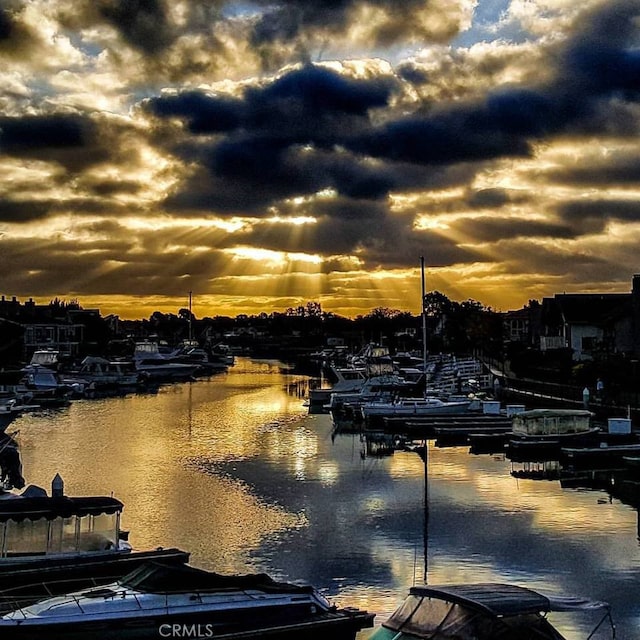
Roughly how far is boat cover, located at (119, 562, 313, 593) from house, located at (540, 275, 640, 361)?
5934cm

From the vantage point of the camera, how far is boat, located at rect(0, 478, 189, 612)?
20359 millimetres

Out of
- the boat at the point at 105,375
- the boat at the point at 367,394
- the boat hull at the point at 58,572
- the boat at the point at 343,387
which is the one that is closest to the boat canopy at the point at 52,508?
the boat hull at the point at 58,572

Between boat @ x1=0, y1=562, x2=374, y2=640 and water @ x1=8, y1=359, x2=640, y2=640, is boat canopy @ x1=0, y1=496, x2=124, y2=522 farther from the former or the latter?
water @ x1=8, y1=359, x2=640, y2=640

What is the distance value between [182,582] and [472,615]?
5.93m

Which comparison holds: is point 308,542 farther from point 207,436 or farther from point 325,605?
point 207,436

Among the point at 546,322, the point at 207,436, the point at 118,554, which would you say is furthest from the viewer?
the point at 546,322

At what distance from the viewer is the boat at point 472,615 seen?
14.0 m

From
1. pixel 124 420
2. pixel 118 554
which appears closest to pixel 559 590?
pixel 118 554

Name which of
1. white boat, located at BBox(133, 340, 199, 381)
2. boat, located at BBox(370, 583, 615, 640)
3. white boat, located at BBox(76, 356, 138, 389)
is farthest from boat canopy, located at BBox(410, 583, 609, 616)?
white boat, located at BBox(133, 340, 199, 381)

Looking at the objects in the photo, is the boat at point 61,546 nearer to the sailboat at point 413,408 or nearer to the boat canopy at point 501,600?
the boat canopy at point 501,600

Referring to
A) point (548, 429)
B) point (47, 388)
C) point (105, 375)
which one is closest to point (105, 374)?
point (105, 375)

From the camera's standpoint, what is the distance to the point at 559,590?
23.9m

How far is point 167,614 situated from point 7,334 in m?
28.3

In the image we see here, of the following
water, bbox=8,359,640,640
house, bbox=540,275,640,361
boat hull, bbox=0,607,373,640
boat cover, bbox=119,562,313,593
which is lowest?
water, bbox=8,359,640,640
